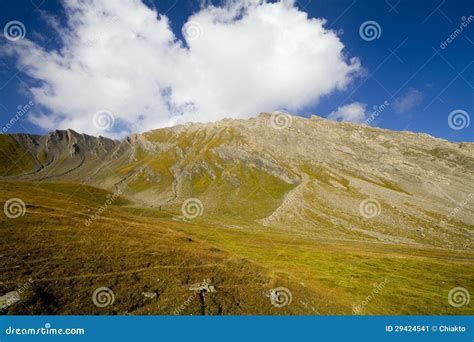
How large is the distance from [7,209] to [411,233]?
17964 centimetres

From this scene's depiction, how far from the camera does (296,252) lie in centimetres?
8975

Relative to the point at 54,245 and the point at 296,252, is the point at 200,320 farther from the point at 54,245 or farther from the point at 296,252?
the point at 296,252

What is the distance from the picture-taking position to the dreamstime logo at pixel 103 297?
28.5 m

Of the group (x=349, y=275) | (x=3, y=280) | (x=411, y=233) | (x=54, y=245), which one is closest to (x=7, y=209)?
(x=54, y=245)

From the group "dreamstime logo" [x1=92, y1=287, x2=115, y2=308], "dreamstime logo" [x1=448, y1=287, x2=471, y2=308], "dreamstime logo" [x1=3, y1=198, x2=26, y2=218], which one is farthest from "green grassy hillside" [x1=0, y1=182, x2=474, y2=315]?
"dreamstime logo" [x1=3, y1=198, x2=26, y2=218]

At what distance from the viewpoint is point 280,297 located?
121 ft
